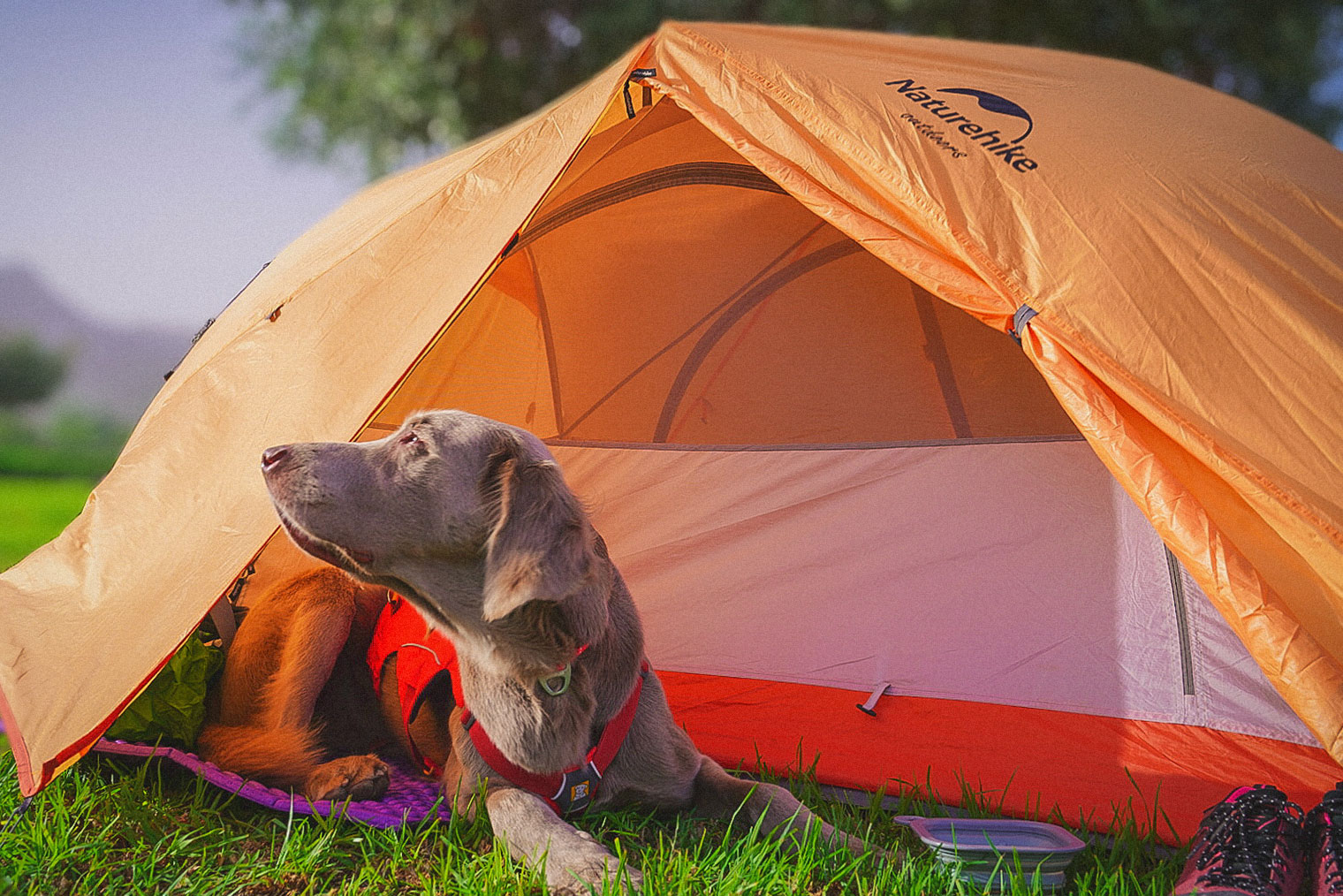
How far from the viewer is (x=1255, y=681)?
8.63 feet

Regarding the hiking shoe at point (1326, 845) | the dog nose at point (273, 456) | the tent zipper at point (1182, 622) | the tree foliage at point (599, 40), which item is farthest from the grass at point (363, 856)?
the tree foliage at point (599, 40)

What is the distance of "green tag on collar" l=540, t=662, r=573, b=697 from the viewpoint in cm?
212

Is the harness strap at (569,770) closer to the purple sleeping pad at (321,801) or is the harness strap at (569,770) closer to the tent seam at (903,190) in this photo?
the purple sleeping pad at (321,801)

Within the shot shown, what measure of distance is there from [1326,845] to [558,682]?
151 centimetres

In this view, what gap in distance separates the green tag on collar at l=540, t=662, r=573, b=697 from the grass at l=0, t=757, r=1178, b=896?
322 millimetres

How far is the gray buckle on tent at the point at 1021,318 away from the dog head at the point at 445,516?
989 millimetres

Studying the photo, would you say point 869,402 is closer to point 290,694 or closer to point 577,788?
point 577,788

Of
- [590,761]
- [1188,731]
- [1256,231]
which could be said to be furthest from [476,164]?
[1188,731]

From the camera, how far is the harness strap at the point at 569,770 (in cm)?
214

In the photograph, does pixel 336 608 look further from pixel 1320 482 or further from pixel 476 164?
pixel 1320 482

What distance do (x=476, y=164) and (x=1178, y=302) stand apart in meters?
1.70

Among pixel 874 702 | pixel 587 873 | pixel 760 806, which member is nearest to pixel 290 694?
pixel 587 873

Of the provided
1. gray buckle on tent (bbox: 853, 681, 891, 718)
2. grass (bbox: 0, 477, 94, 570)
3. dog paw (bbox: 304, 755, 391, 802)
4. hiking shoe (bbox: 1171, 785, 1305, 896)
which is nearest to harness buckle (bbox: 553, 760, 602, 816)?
dog paw (bbox: 304, 755, 391, 802)

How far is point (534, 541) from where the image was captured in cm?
199
